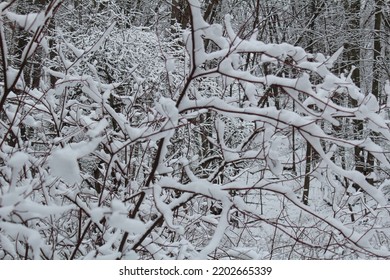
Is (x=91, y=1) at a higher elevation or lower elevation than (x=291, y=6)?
lower

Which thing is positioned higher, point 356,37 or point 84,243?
point 356,37

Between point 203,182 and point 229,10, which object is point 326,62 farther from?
point 229,10

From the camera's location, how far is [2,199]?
110cm

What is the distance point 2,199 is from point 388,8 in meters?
10.6

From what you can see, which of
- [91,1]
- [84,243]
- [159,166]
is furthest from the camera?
[91,1]

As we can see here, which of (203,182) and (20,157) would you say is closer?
(20,157)

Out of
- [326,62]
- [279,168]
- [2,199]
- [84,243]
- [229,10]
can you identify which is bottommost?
[84,243]
